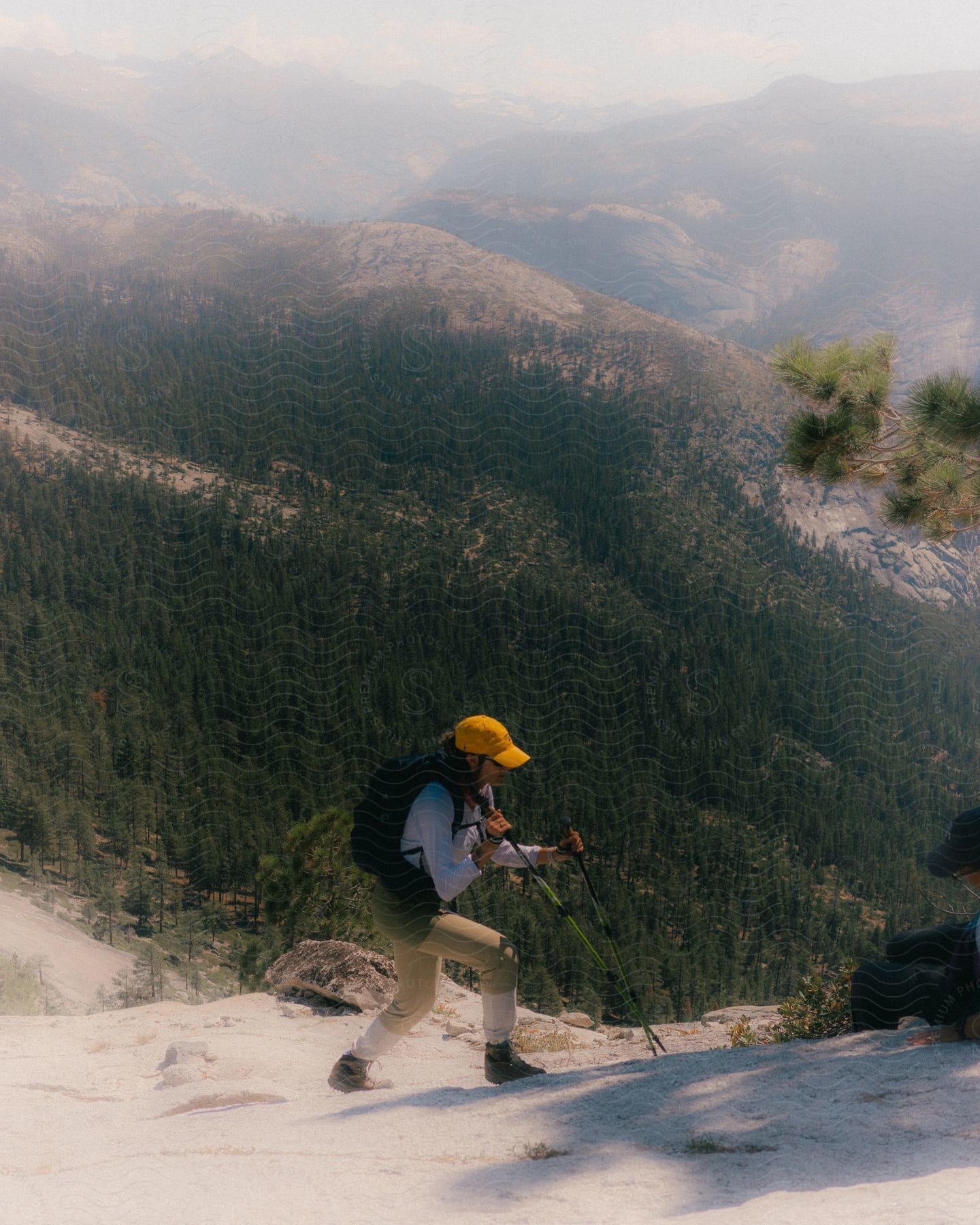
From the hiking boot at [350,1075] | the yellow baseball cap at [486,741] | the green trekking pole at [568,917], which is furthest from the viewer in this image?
the hiking boot at [350,1075]

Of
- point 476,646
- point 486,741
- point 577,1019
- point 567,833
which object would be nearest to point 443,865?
point 486,741

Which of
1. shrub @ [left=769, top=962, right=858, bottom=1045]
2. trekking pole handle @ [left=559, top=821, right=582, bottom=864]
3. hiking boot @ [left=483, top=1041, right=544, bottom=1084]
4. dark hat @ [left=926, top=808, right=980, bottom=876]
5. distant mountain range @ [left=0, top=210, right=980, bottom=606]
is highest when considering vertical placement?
distant mountain range @ [left=0, top=210, right=980, bottom=606]

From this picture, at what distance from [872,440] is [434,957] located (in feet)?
20.1

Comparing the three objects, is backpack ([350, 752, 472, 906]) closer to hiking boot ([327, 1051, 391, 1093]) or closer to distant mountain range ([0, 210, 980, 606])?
hiking boot ([327, 1051, 391, 1093])

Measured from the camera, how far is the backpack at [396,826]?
3.37m

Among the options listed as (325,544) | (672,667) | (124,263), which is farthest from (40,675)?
(124,263)

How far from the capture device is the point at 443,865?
129 inches

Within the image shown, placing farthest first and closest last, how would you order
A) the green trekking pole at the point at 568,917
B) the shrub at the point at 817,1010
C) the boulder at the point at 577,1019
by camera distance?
the boulder at the point at 577,1019 < the shrub at the point at 817,1010 < the green trekking pole at the point at 568,917

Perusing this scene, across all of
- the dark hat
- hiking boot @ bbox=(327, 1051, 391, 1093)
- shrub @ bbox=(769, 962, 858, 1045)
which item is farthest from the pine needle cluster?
hiking boot @ bbox=(327, 1051, 391, 1093)

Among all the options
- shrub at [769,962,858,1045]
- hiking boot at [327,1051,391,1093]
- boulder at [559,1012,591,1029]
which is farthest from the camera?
boulder at [559,1012,591,1029]

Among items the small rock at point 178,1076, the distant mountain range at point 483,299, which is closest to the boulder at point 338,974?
the small rock at point 178,1076

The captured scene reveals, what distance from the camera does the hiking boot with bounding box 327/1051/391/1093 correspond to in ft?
12.2

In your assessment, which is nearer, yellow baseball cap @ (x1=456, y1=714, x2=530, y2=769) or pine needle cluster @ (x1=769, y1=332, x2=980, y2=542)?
yellow baseball cap @ (x1=456, y1=714, x2=530, y2=769)

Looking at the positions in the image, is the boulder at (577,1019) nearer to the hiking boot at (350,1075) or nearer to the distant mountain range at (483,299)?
the hiking boot at (350,1075)
